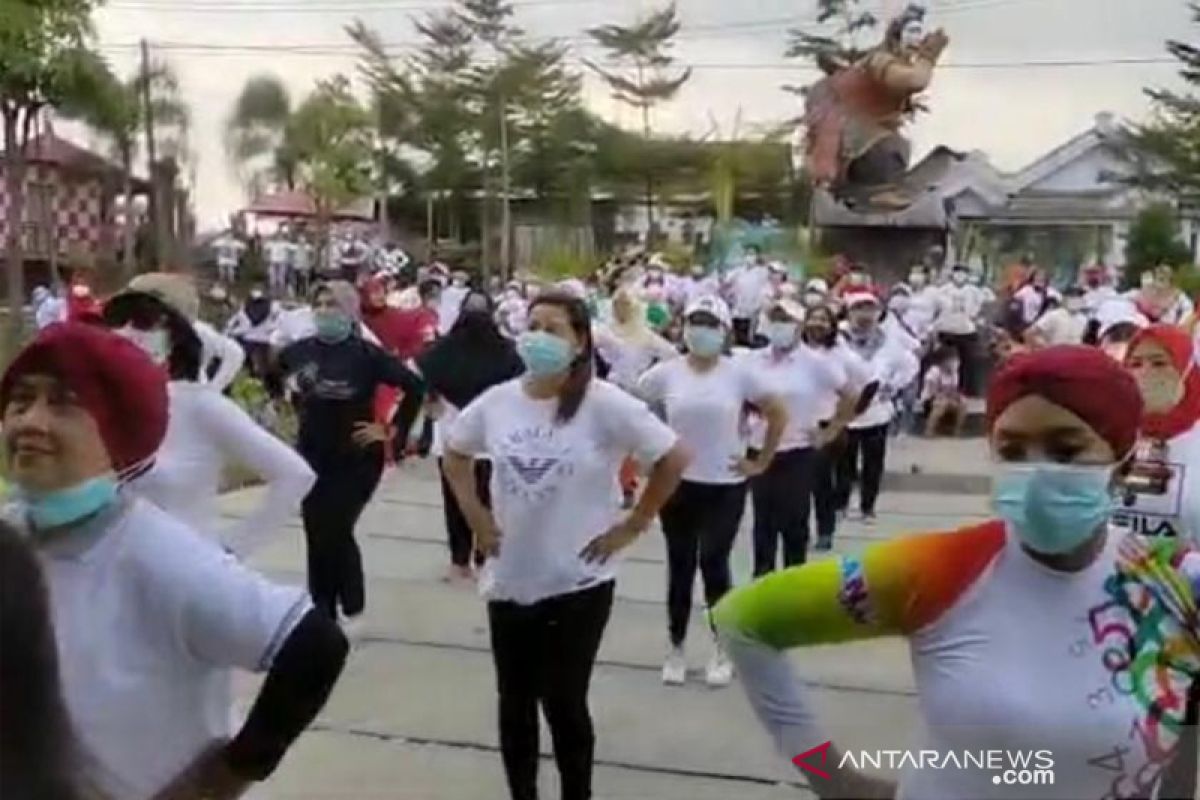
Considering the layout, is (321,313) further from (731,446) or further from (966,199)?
(966,199)

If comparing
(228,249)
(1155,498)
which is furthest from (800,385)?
(228,249)

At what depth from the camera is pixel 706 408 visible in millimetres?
8117

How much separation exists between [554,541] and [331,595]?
335cm

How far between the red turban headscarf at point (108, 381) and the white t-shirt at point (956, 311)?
65.7 feet

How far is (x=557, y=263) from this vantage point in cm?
3581

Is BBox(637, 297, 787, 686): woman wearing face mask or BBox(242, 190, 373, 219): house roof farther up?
BBox(637, 297, 787, 686): woman wearing face mask

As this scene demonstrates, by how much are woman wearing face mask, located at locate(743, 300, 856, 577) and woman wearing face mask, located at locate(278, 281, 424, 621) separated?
1866 mm

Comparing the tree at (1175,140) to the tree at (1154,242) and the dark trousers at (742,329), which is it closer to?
the tree at (1154,242)

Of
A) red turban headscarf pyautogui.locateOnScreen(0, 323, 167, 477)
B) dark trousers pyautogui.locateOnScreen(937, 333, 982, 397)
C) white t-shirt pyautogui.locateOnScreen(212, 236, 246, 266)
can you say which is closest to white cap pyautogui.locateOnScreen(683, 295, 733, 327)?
red turban headscarf pyautogui.locateOnScreen(0, 323, 167, 477)

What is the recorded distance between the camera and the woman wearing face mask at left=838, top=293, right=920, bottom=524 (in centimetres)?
1302

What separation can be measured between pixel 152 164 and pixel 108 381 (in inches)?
1658

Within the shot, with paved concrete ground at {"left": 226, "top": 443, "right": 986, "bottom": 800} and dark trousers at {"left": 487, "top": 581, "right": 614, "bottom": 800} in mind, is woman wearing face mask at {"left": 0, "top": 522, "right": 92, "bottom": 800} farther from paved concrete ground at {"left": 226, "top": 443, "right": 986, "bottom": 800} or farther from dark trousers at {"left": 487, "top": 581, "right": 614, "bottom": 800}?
dark trousers at {"left": 487, "top": 581, "right": 614, "bottom": 800}

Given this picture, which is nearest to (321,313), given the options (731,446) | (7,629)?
(731,446)

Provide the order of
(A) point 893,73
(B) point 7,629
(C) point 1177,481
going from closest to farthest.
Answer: (B) point 7,629
(C) point 1177,481
(A) point 893,73
